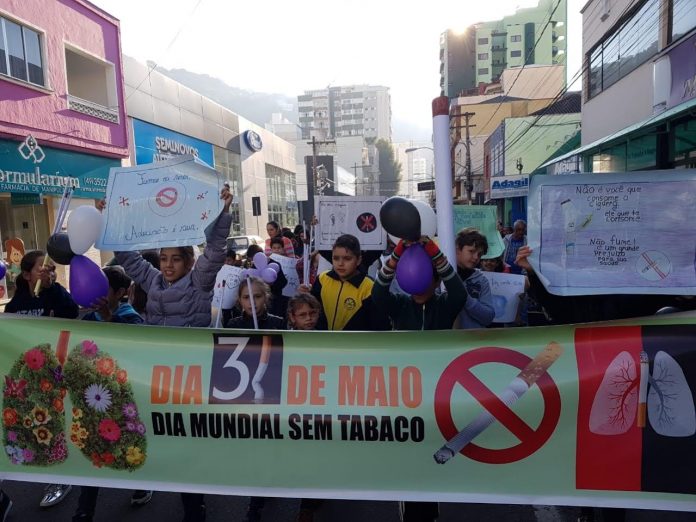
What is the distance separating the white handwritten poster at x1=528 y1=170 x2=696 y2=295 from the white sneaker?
332cm

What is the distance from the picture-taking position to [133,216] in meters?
3.18

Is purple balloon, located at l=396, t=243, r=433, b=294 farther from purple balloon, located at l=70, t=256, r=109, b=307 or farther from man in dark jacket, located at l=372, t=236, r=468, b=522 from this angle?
purple balloon, located at l=70, t=256, r=109, b=307

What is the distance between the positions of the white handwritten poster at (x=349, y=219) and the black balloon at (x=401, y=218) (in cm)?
327

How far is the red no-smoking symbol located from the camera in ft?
10.3

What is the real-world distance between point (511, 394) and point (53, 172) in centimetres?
1606

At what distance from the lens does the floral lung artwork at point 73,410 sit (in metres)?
2.57

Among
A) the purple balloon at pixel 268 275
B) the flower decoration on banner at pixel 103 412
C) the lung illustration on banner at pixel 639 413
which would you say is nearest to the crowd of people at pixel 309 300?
the flower decoration on banner at pixel 103 412

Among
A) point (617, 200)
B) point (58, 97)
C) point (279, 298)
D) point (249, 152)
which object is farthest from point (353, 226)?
point (249, 152)

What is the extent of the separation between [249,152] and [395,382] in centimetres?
3132

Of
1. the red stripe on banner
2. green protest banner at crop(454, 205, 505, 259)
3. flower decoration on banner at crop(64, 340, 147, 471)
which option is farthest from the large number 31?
green protest banner at crop(454, 205, 505, 259)

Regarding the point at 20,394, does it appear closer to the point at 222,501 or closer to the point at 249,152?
the point at 222,501

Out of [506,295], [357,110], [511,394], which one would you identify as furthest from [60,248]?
[357,110]

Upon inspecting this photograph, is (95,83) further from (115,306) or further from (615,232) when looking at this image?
(615,232)

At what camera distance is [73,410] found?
2631 millimetres
